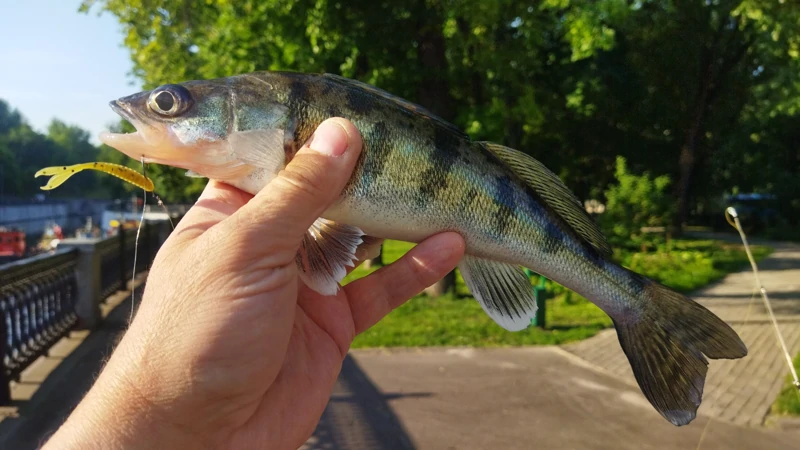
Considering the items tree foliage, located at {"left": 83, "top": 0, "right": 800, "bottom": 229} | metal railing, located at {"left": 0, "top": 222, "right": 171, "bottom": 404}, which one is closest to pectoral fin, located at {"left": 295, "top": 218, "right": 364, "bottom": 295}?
metal railing, located at {"left": 0, "top": 222, "right": 171, "bottom": 404}

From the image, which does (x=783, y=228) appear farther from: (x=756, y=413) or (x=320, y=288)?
(x=320, y=288)

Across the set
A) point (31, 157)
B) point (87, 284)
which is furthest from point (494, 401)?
point (31, 157)

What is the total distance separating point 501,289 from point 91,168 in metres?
1.80

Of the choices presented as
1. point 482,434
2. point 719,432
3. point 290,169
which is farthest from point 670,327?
point 719,432

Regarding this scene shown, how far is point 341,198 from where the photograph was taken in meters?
2.37

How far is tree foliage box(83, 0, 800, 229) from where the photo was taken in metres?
10.5

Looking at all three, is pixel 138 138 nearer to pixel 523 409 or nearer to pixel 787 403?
pixel 523 409

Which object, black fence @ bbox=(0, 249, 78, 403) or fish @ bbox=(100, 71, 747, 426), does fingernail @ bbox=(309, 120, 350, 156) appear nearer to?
fish @ bbox=(100, 71, 747, 426)

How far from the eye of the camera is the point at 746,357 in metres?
8.48

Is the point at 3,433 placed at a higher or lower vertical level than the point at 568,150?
lower

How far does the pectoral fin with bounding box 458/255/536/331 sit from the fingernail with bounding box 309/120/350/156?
33.5 inches

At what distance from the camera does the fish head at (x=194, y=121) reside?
2.22 metres

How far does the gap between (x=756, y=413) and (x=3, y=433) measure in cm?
796

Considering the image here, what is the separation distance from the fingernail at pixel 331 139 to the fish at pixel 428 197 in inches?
4.2
